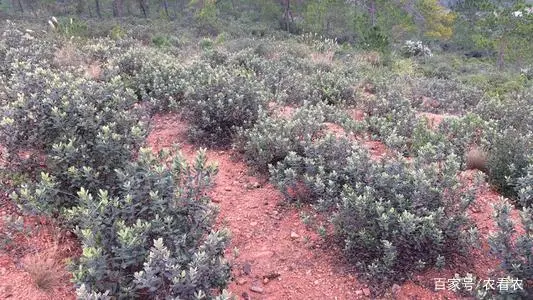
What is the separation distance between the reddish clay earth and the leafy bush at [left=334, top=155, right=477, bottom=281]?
13cm

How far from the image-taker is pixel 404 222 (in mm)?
3127

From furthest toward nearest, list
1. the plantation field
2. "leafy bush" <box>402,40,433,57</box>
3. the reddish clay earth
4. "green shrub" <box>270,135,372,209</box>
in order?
1. "leafy bush" <box>402,40,433,57</box>
2. "green shrub" <box>270,135,372,209</box>
3. the reddish clay earth
4. the plantation field

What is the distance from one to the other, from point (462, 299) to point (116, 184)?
255cm

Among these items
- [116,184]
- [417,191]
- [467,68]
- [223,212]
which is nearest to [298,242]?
[223,212]

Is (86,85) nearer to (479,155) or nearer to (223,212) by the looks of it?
(223,212)

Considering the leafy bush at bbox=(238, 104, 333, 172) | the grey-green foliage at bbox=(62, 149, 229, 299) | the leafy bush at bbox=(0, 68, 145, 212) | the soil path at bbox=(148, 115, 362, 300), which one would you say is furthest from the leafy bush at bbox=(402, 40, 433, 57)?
the grey-green foliage at bbox=(62, 149, 229, 299)

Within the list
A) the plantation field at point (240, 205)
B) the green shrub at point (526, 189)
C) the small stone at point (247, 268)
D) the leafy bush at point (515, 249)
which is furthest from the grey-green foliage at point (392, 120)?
the small stone at point (247, 268)

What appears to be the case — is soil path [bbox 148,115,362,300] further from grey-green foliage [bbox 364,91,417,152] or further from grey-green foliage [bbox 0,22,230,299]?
grey-green foliage [bbox 364,91,417,152]

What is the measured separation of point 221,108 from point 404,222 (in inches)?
102

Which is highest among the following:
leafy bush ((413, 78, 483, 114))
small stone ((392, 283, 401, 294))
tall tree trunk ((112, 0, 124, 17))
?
small stone ((392, 283, 401, 294))

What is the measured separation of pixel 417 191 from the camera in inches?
132

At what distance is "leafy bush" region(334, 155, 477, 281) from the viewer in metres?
3.15

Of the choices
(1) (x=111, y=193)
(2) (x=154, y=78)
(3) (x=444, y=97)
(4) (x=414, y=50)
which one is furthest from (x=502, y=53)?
(1) (x=111, y=193)

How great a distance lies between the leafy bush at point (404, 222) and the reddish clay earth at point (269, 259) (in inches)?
5.1
